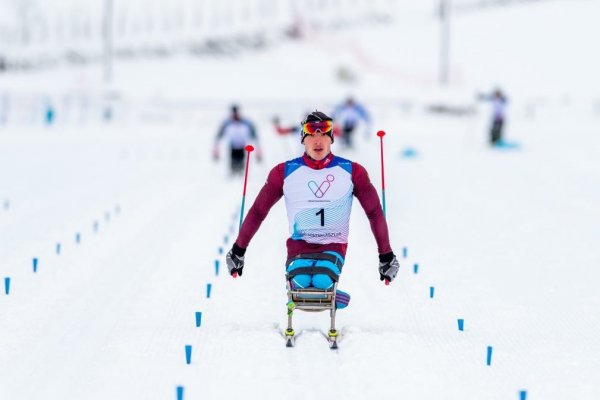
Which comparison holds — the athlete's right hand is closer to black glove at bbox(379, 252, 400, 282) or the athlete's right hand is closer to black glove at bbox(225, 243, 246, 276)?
black glove at bbox(379, 252, 400, 282)

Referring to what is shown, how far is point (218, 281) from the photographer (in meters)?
7.47

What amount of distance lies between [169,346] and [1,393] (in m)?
1.21

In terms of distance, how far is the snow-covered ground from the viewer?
491 centimetres

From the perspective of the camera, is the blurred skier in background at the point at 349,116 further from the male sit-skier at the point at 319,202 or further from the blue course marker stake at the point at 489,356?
the blue course marker stake at the point at 489,356

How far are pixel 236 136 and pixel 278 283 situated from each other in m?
9.25

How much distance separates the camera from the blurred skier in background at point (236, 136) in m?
16.2

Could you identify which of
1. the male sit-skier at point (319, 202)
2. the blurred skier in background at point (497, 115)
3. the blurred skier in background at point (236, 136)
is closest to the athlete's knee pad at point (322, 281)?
the male sit-skier at point (319, 202)

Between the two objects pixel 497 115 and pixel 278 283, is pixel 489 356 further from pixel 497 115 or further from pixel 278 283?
pixel 497 115

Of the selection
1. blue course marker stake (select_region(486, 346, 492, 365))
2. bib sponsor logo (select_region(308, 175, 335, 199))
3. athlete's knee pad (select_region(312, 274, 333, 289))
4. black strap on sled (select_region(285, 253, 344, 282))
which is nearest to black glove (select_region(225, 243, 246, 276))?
black strap on sled (select_region(285, 253, 344, 282))

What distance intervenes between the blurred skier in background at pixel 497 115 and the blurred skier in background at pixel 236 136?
975cm

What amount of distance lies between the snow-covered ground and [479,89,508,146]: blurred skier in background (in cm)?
45

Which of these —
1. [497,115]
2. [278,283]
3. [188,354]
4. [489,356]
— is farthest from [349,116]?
[188,354]

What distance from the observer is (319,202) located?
211 inches

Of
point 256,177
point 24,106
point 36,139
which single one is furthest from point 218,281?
point 24,106
